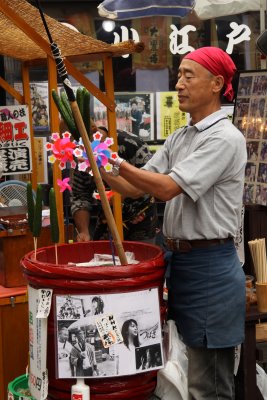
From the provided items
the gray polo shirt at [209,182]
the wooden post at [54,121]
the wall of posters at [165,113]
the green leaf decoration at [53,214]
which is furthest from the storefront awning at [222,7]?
the green leaf decoration at [53,214]

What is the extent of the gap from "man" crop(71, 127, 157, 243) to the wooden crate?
Result: 2.61 feet

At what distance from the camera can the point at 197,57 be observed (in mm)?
4027

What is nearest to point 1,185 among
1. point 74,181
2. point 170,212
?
point 74,181

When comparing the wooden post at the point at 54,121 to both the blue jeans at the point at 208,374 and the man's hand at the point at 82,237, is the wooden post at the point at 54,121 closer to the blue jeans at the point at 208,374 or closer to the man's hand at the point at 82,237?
the man's hand at the point at 82,237

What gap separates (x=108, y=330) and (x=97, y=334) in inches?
2.4

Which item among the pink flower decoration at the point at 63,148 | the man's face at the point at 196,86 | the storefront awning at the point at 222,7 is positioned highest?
the storefront awning at the point at 222,7

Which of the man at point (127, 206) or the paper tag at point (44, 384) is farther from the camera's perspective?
the man at point (127, 206)

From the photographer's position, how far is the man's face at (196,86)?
402 centimetres

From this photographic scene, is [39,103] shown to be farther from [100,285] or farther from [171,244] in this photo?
[100,285]

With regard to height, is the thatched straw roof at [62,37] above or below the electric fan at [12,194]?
above

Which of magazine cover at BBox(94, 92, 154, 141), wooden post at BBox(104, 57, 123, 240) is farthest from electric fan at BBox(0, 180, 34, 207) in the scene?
magazine cover at BBox(94, 92, 154, 141)

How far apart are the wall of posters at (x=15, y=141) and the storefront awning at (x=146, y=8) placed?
1157 millimetres

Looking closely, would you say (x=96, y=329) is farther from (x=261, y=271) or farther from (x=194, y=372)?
(x=261, y=271)

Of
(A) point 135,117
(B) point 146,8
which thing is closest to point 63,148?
(B) point 146,8
